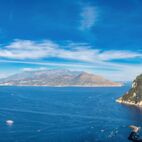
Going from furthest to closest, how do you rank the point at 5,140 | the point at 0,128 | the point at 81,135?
1. the point at 0,128
2. the point at 81,135
3. the point at 5,140

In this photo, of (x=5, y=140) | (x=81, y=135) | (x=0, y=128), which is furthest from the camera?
(x=0, y=128)

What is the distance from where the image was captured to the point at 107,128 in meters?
190

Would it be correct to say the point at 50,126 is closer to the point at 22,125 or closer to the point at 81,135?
the point at 22,125

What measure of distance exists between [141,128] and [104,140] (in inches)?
1530

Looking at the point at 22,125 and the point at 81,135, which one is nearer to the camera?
the point at 81,135

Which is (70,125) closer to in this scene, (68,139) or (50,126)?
(50,126)

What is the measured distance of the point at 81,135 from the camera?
168 meters

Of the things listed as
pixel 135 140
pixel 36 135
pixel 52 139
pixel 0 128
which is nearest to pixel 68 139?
pixel 52 139

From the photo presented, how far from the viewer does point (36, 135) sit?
6649 inches

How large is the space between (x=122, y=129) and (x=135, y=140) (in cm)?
2942

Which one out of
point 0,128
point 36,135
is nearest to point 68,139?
point 36,135

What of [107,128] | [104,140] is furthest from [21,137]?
[107,128]

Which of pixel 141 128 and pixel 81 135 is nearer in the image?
pixel 81 135

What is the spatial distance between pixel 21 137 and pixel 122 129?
184 ft
